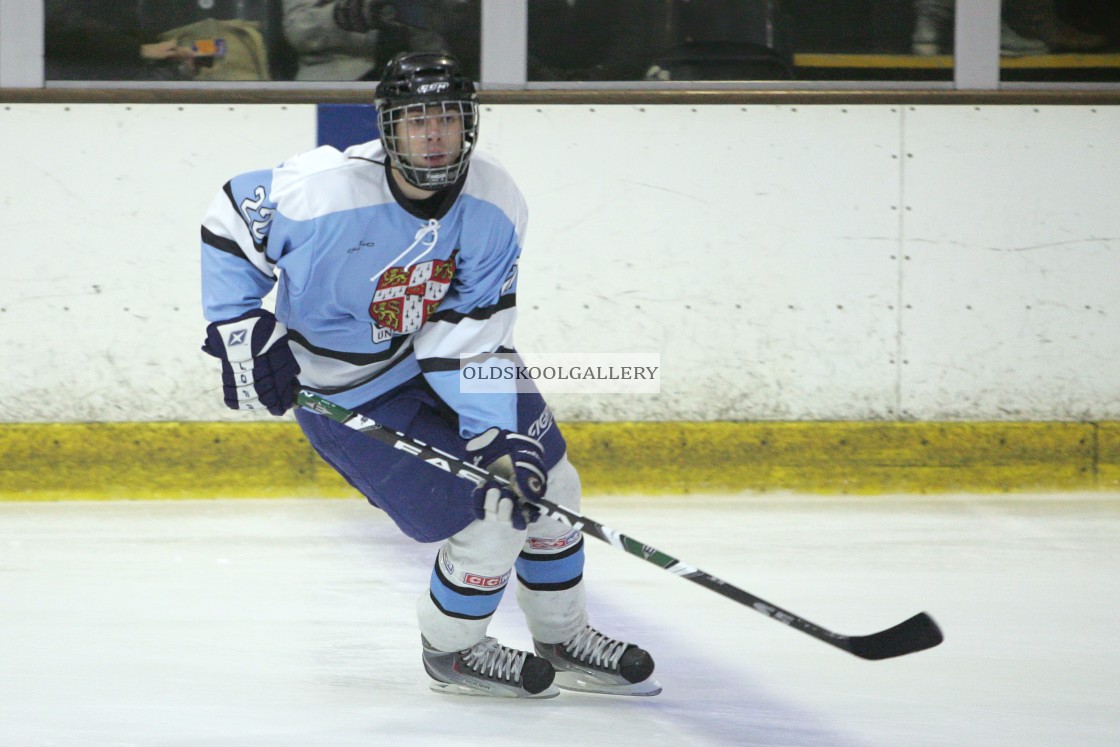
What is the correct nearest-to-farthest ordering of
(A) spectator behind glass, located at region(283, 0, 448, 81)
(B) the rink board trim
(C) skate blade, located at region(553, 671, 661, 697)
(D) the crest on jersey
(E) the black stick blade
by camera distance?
(E) the black stick blade < (D) the crest on jersey < (C) skate blade, located at region(553, 671, 661, 697) < (B) the rink board trim < (A) spectator behind glass, located at region(283, 0, 448, 81)

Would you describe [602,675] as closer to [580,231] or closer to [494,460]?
[494,460]

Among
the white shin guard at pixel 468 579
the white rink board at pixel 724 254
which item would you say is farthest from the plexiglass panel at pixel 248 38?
the white shin guard at pixel 468 579

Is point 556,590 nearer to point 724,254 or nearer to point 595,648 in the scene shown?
point 595,648

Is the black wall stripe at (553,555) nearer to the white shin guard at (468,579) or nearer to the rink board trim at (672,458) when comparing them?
the white shin guard at (468,579)

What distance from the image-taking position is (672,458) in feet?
10.8

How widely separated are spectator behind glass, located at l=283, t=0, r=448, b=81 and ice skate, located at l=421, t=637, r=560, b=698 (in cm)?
187

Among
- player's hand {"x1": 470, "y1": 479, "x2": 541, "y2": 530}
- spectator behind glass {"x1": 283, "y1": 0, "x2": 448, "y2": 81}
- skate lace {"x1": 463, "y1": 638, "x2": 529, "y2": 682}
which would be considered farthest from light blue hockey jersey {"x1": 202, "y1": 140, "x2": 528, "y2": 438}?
spectator behind glass {"x1": 283, "y1": 0, "x2": 448, "y2": 81}

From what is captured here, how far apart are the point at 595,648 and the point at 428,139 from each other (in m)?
0.81

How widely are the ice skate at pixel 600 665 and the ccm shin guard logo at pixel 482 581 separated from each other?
0.19 metres

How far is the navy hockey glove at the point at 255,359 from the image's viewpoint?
5.74 ft

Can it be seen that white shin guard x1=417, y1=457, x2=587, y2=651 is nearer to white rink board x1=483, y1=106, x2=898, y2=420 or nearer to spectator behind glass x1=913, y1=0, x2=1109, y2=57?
white rink board x1=483, y1=106, x2=898, y2=420

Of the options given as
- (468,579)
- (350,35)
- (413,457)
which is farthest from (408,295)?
(350,35)

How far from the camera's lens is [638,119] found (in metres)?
3.29

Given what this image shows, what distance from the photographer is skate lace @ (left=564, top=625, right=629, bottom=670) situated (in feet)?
6.41
